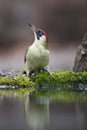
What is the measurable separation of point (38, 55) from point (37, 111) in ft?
6.16

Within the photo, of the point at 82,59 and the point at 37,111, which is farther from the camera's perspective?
the point at 82,59

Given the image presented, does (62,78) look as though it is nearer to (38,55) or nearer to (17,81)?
(38,55)

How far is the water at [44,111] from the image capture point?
348 cm

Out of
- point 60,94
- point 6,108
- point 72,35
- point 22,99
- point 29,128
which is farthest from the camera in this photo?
point 72,35

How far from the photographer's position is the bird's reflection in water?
355 cm

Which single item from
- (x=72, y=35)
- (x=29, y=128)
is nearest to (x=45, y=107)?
(x=29, y=128)

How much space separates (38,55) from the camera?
586 cm

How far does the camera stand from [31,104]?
14.5ft

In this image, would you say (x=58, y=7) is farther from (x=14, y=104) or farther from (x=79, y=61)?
(x=14, y=104)

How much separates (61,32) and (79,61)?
11.5ft

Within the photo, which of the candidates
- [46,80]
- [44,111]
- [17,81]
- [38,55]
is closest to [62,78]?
[46,80]

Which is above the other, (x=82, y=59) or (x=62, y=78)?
(x=82, y=59)

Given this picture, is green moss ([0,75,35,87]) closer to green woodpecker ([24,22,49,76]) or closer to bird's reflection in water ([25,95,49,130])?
green woodpecker ([24,22,49,76])

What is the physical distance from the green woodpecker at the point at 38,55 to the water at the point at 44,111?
0.64m
